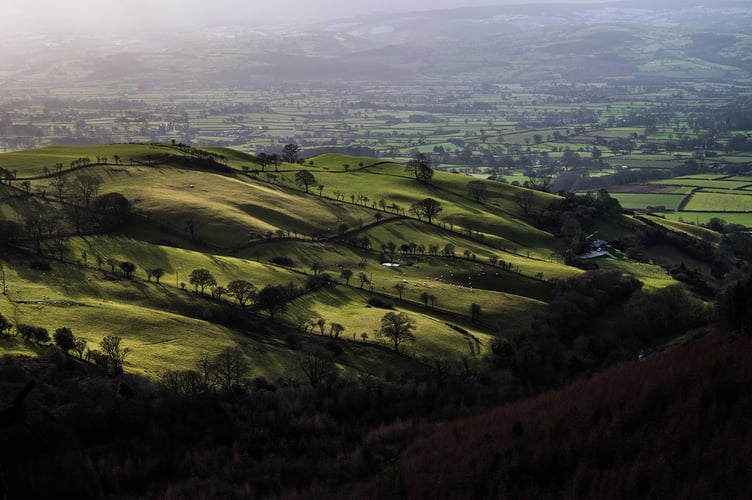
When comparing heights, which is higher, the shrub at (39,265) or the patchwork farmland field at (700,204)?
the shrub at (39,265)

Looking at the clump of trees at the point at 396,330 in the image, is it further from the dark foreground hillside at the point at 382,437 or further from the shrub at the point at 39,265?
the shrub at the point at 39,265

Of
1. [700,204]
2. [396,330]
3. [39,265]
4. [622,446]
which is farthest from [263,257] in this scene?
[700,204]

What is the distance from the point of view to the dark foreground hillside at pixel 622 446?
2766 centimetres

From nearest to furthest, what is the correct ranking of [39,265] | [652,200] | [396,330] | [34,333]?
1. [34,333]
2. [396,330]
3. [39,265]
4. [652,200]

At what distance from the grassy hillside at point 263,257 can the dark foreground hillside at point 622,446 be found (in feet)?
106

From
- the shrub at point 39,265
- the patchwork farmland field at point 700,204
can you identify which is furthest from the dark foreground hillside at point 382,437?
the patchwork farmland field at point 700,204

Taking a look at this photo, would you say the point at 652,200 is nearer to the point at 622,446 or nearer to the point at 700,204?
the point at 700,204

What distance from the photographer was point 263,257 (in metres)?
103

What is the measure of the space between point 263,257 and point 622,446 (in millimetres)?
77891

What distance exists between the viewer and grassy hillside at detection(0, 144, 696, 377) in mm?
71938

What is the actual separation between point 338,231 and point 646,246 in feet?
215

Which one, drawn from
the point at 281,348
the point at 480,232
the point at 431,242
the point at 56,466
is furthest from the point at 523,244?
the point at 56,466

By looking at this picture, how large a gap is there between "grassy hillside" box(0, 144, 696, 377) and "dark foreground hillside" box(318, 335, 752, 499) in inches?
1273

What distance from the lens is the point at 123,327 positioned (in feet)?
227
